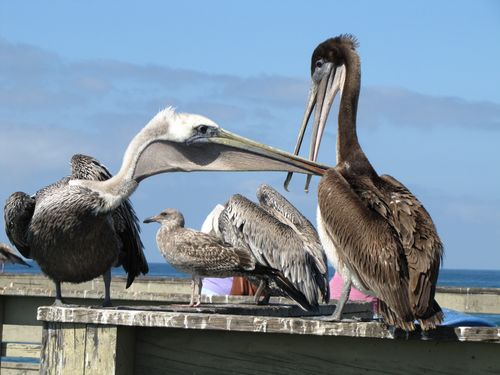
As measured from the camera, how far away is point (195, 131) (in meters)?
4.59

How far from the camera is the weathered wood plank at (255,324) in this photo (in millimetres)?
3135

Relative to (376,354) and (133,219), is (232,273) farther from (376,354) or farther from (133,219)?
(376,354)

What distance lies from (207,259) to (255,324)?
158 inches

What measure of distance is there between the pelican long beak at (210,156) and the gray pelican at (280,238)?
273 centimetres

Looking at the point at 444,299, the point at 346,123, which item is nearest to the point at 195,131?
the point at 346,123

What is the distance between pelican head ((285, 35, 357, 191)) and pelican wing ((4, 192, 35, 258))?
156 cm

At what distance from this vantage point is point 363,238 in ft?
14.8

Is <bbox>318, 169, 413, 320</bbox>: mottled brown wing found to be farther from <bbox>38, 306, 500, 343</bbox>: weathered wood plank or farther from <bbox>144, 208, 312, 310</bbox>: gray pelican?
<bbox>144, 208, 312, 310</bbox>: gray pelican

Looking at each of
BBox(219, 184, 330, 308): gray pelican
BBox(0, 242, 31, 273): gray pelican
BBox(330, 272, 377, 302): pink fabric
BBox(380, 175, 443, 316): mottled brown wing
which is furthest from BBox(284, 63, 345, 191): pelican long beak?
BBox(0, 242, 31, 273): gray pelican

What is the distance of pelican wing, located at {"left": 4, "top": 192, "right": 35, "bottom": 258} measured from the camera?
5.59 m

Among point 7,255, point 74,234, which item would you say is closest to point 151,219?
point 74,234

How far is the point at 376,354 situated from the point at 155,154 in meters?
1.76

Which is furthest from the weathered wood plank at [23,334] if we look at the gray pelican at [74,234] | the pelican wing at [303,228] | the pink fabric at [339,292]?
the gray pelican at [74,234]

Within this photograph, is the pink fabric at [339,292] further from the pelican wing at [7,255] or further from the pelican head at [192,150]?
the pelican wing at [7,255]
